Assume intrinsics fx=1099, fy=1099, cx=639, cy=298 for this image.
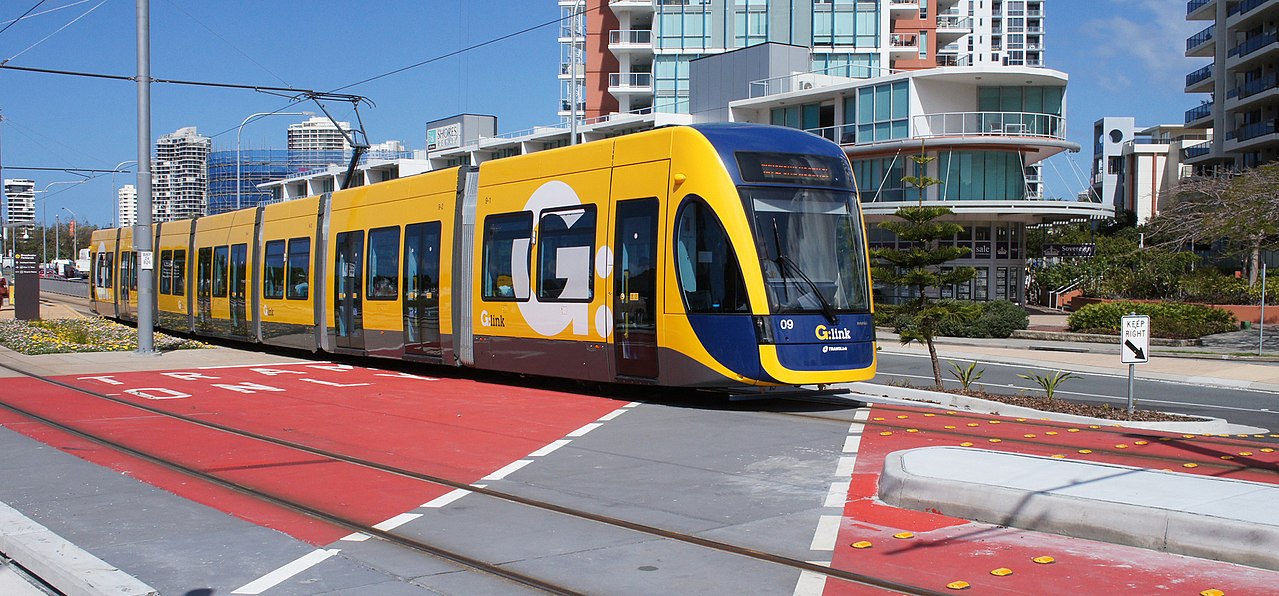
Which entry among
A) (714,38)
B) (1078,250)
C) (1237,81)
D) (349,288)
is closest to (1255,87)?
(1237,81)

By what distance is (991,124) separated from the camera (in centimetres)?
5034

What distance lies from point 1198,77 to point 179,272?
73.3m

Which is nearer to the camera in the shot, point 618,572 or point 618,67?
point 618,572

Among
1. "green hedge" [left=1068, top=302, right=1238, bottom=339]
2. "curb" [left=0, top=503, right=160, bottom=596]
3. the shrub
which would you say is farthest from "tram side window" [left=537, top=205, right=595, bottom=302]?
"green hedge" [left=1068, top=302, right=1238, bottom=339]

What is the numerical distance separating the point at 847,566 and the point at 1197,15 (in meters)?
83.7

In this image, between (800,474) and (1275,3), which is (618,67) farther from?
(800,474)

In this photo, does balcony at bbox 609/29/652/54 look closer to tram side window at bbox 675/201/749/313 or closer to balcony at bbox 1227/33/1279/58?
balcony at bbox 1227/33/1279/58

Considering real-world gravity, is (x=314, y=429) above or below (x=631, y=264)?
below

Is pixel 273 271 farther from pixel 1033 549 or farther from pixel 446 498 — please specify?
pixel 1033 549

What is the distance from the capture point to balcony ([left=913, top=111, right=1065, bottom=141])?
49938mm

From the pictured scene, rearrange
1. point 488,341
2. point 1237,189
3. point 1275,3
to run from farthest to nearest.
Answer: point 1275,3, point 1237,189, point 488,341

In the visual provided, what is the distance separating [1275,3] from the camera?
64.7m

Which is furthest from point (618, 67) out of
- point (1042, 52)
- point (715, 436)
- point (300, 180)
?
point (1042, 52)

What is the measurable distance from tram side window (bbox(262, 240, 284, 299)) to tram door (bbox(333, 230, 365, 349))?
125 inches
